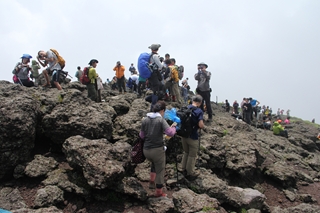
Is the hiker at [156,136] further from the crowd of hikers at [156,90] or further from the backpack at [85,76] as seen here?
the backpack at [85,76]

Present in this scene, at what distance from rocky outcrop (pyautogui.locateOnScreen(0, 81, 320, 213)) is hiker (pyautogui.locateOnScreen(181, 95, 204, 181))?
37 centimetres

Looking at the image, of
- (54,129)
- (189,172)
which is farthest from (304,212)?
(54,129)

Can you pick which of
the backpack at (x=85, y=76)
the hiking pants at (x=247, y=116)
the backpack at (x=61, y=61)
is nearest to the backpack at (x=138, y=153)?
the backpack at (x=85, y=76)

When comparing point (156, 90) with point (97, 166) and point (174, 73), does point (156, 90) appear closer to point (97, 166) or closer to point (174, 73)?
point (174, 73)

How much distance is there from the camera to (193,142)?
24.4ft

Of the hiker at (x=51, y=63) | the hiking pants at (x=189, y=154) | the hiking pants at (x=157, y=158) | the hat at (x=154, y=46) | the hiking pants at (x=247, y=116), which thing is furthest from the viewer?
the hiking pants at (x=247, y=116)

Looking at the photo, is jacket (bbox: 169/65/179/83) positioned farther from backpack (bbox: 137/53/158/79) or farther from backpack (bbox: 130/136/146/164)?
backpack (bbox: 130/136/146/164)

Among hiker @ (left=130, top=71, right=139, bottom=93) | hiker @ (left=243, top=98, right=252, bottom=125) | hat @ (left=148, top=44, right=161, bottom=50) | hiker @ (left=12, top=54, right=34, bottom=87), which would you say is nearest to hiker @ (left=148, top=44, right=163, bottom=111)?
hat @ (left=148, top=44, right=161, bottom=50)

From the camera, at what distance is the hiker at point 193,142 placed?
7289mm

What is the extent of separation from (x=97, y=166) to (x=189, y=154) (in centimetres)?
314

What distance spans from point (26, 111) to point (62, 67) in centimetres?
445

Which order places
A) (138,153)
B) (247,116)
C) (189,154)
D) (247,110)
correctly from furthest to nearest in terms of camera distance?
(247,116) → (247,110) → (189,154) → (138,153)

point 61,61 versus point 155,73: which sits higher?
point 61,61

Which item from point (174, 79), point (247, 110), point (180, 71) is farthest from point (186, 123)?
point (247, 110)
